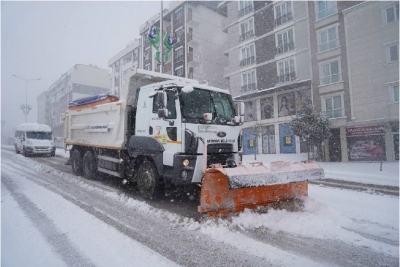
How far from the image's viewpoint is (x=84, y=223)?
14.0 ft

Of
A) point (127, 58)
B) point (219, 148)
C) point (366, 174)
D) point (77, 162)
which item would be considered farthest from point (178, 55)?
point (219, 148)

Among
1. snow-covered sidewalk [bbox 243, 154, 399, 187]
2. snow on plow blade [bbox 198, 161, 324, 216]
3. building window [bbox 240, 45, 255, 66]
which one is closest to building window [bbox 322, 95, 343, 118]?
snow-covered sidewalk [bbox 243, 154, 399, 187]

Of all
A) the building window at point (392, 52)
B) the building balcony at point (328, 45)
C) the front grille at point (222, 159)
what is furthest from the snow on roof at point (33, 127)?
the building window at point (392, 52)

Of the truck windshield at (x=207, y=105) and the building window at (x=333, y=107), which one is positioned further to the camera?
the building window at (x=333, y=107)

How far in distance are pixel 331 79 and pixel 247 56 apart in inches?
A: 381

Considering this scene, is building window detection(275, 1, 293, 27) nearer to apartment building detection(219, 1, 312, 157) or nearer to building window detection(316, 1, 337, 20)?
apartment building detection(219, 1, 312, 157)

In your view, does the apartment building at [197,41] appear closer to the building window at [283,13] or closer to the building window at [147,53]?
the building window at [147,53]

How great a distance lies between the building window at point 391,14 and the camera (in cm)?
1723

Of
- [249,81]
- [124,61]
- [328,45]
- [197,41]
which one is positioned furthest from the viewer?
[124,61]

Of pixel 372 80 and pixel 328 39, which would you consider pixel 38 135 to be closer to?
pixel 328 39

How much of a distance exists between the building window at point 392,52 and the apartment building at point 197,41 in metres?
19.3

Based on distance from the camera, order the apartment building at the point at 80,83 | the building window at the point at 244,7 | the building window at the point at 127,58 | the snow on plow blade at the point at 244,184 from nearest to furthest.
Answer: the snow on plow blade at the point at 244,184 < the building window at the point at 244,7 < the building window at the point at 127,58 < the apartment building at the point at 80,83

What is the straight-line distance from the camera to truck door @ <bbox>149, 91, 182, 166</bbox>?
16.8 ft

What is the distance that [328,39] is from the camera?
69.4 ft
